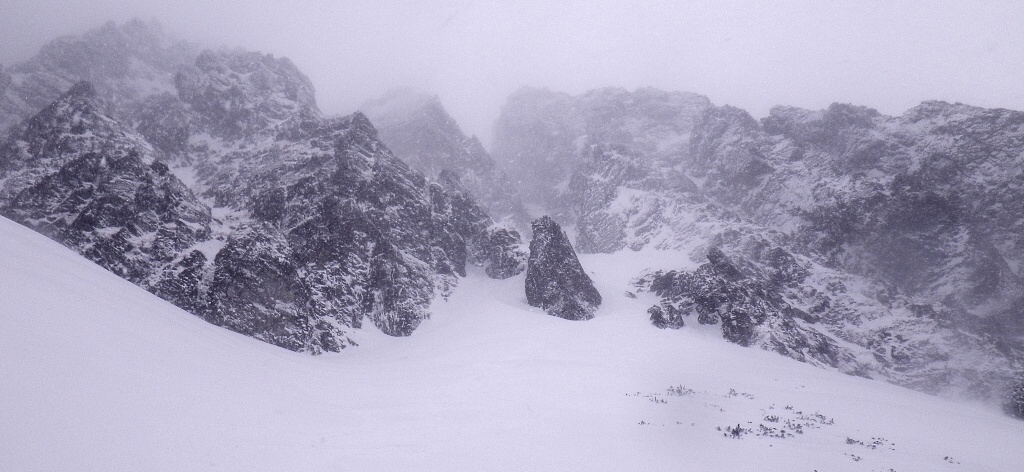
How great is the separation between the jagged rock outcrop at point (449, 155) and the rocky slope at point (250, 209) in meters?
21.8

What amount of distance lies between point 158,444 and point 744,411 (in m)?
22.0

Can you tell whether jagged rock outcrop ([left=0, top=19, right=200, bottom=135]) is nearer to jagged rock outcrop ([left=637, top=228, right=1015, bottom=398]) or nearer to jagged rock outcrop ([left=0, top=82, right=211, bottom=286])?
jagged rock outcrop ([left=0, top=82, right=211, bottom=286])

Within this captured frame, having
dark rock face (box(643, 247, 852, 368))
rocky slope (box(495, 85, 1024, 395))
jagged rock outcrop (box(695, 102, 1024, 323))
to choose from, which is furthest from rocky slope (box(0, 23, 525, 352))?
jagged rock outcrop (box(695, 102, 1024, 323))

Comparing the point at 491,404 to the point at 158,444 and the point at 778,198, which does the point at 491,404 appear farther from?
the point at 778,198

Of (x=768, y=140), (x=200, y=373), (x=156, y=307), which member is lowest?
(x=156, y=307)

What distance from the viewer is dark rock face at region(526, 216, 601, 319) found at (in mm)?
41375

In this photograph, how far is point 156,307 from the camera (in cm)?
1956

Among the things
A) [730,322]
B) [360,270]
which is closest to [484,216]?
[360,270]

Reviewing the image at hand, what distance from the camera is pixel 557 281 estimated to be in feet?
142

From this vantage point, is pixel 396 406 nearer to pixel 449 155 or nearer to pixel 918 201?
pixel 918 201

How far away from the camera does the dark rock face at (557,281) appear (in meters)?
41.4

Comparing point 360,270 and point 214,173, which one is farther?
point 214,173

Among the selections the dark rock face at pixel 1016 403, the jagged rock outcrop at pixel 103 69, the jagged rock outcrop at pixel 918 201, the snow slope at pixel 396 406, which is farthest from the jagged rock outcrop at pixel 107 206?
the jagged rock outcrop at pixel 918 201

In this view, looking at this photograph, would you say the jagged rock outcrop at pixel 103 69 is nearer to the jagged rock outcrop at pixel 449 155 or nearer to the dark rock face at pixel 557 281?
the jagged rock outcrop at pixel 449 155
